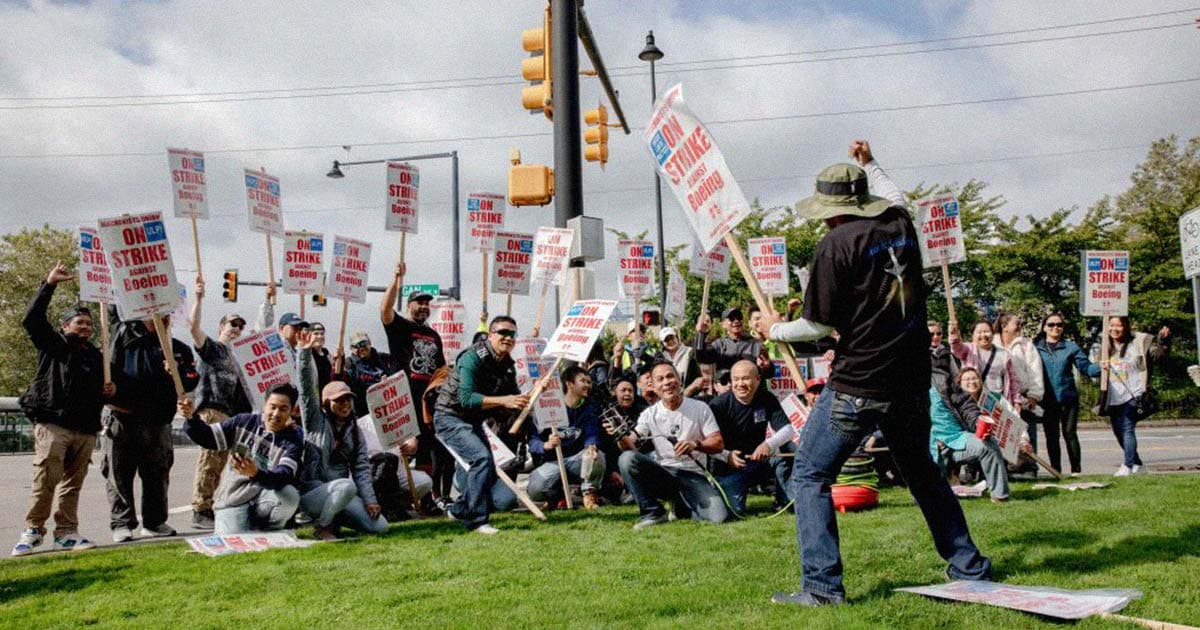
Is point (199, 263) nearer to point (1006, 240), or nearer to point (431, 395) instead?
point (431, 395)

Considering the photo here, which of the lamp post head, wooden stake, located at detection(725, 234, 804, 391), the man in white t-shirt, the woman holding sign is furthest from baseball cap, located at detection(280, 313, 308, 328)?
the lamp post head

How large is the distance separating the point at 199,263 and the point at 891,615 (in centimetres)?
675

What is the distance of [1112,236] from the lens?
3112 cm

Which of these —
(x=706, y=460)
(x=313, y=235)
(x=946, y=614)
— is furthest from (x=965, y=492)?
(x=313, y=235)

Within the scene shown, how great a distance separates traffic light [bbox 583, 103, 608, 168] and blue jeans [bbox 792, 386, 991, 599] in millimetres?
8511

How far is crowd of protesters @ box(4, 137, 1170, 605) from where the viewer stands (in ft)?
14.8

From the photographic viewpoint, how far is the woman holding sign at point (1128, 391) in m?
11.0

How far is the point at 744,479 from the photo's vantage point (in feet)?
27.1

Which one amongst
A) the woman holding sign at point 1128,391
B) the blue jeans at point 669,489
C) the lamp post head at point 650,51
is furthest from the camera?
the lamp post head at point 650,51

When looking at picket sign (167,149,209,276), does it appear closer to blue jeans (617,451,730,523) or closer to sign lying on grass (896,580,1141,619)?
blue jeans (617,451,730,523)

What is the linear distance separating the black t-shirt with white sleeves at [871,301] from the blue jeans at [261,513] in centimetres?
476

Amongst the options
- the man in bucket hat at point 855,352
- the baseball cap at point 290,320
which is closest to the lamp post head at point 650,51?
the baseball cap at point 290,320

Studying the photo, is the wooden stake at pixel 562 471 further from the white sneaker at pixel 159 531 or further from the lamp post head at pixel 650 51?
the lamp post head at pixel 650 51

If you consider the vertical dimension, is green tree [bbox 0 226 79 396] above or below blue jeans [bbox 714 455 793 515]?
above
